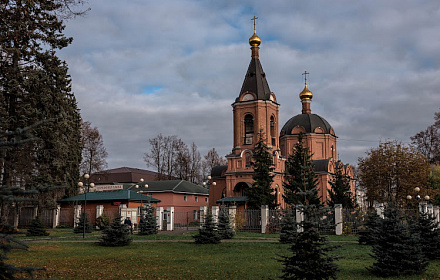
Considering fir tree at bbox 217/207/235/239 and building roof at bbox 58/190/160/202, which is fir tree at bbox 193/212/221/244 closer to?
fir tree at bbox 217/207/235/239

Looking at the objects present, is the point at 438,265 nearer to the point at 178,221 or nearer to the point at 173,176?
the point at 178,221

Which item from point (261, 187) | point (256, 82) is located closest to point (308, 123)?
point (256, 82)

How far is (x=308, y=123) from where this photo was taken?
49625mm

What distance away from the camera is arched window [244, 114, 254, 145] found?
4076 cm

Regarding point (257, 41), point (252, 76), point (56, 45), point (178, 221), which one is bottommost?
point (178, 221)

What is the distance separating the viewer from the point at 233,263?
1316cm

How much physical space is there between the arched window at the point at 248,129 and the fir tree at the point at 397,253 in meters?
29.4

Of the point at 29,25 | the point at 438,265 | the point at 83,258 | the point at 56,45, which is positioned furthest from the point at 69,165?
the point at 438,265

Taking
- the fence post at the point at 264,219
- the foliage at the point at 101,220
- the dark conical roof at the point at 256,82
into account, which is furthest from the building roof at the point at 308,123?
the foliage at the point at 101,220

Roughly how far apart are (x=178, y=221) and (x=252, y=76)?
17.0 m

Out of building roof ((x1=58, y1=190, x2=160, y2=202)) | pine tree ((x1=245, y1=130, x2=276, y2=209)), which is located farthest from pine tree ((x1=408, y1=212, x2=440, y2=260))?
building roof ((x1=58, y1=190, x2=160, y2=202))

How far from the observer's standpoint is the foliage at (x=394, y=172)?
34344 millimetres

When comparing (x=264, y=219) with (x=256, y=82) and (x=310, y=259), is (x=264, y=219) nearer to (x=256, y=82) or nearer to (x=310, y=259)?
(x=256, y=82)

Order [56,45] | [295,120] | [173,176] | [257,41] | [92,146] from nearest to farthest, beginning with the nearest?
[56,45] < [257,41] < [92,146] < [295,120] < [173,176]
